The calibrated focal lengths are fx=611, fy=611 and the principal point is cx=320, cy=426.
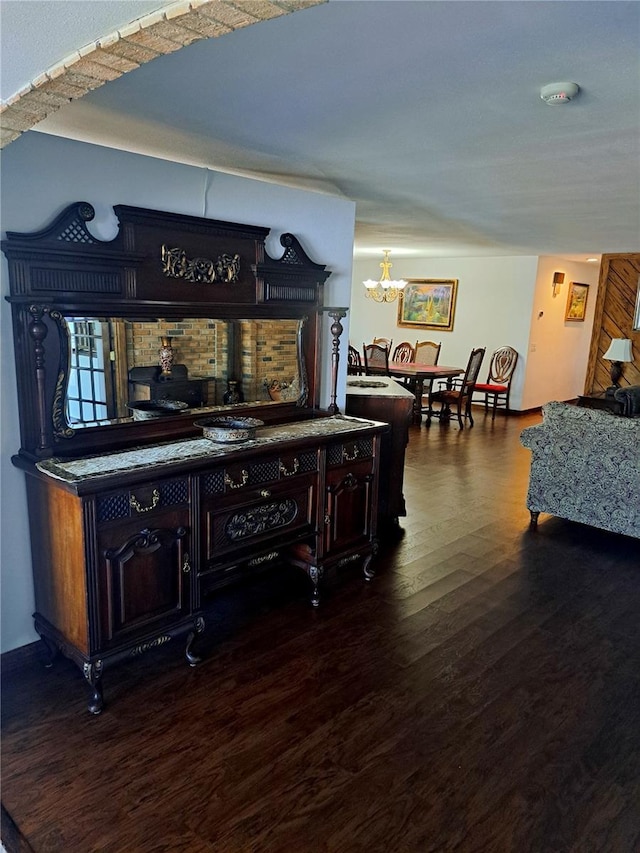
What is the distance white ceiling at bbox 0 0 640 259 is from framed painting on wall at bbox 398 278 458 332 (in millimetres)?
5329

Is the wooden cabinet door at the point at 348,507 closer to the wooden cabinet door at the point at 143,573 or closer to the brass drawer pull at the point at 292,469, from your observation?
the brass drawer pull at the point at 292,469

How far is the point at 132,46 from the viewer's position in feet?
4.36

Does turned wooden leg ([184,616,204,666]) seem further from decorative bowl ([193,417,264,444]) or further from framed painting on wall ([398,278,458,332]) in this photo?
framed painting on wall ([398,278,458,332])

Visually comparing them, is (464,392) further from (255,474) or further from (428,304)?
(255,474)

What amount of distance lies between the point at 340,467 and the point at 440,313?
7155 mm

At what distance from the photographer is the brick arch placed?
3.83 ft

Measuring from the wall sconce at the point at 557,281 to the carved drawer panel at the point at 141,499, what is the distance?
8.09 metres

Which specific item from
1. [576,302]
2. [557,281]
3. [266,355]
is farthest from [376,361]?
[266,355]

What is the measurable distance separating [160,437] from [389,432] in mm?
1901

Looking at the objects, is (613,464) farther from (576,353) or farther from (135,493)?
(576,353)

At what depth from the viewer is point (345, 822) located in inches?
74.9

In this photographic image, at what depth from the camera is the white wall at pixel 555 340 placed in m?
8.97

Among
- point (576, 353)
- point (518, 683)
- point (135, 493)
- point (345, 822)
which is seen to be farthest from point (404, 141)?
point (576, 353)

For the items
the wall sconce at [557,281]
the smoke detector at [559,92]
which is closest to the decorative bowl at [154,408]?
the smoke detector at [559,92]
